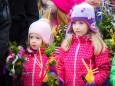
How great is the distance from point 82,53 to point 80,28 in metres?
0.26

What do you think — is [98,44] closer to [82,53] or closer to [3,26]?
[82,53]

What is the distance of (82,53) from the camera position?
3701 millimetres

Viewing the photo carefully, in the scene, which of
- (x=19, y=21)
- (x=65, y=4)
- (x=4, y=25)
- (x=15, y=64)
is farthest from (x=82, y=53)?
(x=65, y=4)

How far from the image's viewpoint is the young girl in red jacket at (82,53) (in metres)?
3.59

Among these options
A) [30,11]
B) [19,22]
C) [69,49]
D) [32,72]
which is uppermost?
[30,11]

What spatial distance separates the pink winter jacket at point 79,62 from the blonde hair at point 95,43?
33mm

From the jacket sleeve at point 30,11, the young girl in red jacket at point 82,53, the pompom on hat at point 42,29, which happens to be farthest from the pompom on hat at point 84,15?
the jacket sleeve at point 30,11

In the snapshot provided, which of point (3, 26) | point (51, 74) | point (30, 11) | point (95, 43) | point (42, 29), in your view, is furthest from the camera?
point (30, 11)

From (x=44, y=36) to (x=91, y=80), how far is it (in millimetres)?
794

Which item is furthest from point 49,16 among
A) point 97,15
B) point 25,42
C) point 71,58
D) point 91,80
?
point 91,80

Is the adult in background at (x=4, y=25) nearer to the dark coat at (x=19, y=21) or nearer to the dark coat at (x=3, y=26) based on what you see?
the dark coat at (x=3, y=26)

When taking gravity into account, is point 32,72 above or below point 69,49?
below

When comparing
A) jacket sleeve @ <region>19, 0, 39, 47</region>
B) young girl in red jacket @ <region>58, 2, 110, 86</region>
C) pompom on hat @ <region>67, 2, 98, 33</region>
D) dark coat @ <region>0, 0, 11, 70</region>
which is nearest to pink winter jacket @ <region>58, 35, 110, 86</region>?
young girl in red jacket @ <region>58, 2, 110, 86</region>

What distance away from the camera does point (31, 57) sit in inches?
154
